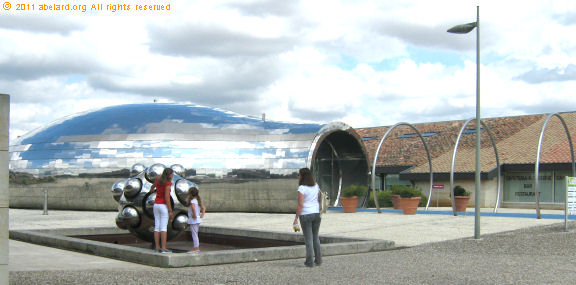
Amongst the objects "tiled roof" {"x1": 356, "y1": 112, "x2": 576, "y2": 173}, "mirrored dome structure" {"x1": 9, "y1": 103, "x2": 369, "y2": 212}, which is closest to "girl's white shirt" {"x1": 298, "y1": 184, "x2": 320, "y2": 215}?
"mirrored dome structure" {"x1": 9, "y1": 103, "x2": 369, "y2": 212}

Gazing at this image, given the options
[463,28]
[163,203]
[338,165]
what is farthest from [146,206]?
[338,165]

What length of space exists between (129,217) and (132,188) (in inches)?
24.6

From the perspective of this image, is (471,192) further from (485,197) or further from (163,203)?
(163,203)

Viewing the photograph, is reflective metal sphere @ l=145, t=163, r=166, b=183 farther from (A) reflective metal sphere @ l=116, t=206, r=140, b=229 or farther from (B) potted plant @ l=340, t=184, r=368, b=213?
(B) potted plant @ l=340, t=184, r=368, b=213

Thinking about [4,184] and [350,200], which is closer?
[4,184]

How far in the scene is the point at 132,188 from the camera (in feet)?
44.4

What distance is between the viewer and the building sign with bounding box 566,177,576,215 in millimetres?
18547

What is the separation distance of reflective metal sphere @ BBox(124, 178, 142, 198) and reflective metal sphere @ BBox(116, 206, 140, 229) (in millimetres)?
285

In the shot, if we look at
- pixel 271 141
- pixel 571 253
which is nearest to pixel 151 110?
pixel 271 141

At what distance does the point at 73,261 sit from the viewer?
11.5 metres

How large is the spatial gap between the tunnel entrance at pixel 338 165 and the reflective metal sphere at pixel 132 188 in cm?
1868

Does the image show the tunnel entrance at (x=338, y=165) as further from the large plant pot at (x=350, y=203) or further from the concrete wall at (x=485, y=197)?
the concrete wall at (x=485, y=197)

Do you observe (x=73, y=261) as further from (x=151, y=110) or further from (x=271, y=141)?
(x=151, y=110)

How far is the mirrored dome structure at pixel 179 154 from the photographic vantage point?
1102 inches
